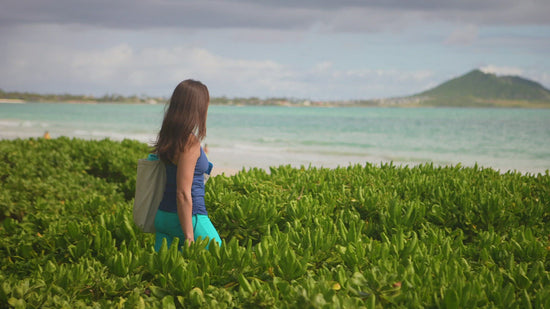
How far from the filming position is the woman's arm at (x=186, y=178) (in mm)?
3490

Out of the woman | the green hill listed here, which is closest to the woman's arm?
the woman

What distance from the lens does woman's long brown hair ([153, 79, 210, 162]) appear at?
11.5 feet

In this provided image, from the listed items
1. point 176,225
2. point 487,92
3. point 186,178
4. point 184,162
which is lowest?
point 176,225

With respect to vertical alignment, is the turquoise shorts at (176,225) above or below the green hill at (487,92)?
below

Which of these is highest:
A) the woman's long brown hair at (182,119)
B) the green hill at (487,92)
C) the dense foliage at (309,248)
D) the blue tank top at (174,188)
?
the green hill at (487,92)

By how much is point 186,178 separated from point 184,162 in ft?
0.39

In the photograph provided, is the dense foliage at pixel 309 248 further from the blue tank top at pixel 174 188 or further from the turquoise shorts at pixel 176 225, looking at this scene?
the blue tank top at pixel 174 188

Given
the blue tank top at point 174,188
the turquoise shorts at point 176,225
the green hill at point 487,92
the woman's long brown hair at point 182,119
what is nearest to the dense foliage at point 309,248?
the turquoise shorts at point 176,225

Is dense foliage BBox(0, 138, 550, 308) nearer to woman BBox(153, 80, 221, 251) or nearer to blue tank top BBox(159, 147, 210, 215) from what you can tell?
woman BBox(153, 80, 221, 251)

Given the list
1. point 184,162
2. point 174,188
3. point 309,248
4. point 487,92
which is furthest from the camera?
point 487,92

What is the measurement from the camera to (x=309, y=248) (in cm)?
336

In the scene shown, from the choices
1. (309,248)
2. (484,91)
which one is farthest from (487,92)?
(309,248)

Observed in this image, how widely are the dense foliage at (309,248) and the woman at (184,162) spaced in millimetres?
321

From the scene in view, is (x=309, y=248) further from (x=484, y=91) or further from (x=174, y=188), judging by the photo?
(x=484, y=91)
